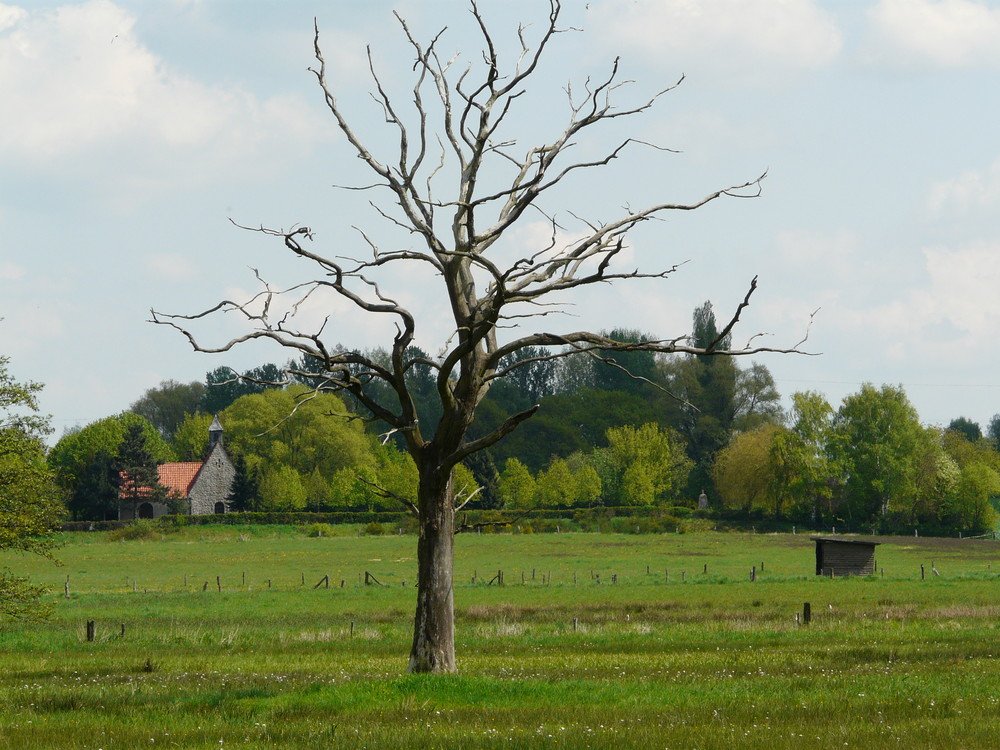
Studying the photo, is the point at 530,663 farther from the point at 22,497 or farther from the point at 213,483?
Answer: the point at 213,483

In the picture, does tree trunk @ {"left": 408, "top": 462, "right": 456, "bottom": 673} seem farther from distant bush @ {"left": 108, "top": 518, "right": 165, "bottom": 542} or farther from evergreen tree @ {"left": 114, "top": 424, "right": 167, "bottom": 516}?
evergreen tree @ {"left": 114, "top": 424, "right": 167, "bottom": 516}

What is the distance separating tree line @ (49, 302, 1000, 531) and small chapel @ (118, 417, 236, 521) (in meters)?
3.95

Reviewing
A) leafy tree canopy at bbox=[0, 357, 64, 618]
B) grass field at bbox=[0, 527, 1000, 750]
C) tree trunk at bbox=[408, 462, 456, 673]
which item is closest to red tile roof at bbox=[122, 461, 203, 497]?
grass field at bbox=[0, 527, 1000, 750]

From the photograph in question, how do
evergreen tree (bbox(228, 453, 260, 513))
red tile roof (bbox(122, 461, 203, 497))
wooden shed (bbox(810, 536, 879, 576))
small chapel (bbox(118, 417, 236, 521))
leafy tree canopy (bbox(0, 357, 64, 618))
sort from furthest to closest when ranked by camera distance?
red tile roof (bbox(122, 461, 203, 497))
small chapel (bbox(118, 417, 236, 521))
evergreen tree (bbox(228, 453, 260, 513))
wooden shed (bbox(810, 536, 879, 576))
leafy tree canopy (bbox(0, 357, 64, 618))

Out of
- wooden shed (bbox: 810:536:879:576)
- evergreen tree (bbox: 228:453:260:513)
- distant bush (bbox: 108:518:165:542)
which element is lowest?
distant bush (bbox: 108:518:165:542)

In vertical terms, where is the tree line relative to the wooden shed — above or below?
above

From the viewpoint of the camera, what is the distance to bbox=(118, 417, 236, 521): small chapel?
122500 millimetres

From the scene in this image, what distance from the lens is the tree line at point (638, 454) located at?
105000 mm

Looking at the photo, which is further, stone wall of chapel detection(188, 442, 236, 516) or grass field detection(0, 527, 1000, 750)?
stone wall of chapel detection(188, 442, 236, 516)

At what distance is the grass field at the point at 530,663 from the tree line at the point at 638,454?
33148mm

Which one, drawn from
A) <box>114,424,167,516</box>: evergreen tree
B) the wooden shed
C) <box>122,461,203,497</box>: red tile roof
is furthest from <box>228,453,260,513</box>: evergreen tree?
the wooden shed

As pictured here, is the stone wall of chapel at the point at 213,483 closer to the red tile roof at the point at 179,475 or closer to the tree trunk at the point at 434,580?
the red tile roof at the point at 179,475

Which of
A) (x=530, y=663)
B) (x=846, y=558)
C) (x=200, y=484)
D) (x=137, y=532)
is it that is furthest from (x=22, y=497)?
(x=200, y=484)

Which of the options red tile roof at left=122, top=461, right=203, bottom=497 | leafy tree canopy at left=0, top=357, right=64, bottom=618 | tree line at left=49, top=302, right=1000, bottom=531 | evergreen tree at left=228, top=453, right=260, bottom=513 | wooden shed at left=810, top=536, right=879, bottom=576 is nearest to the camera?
leafy tree canopy at left=0, top=357, right=64, bottom=618
